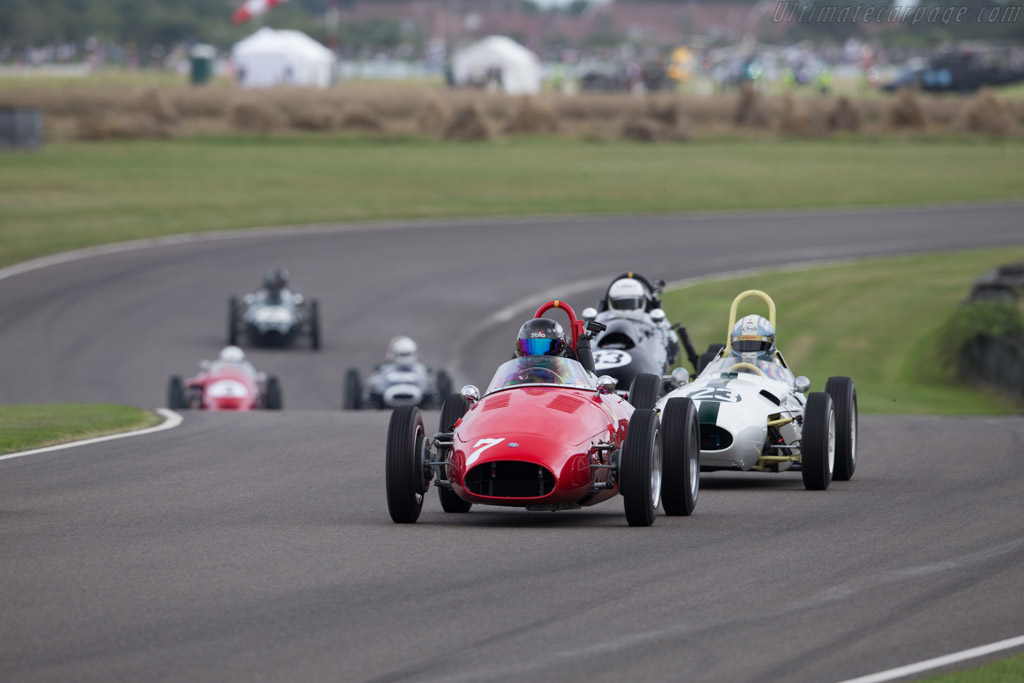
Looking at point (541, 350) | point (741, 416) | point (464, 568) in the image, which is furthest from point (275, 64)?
point (464, 568)

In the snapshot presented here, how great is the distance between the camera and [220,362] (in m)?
29.5

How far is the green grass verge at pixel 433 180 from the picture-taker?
52.9 m

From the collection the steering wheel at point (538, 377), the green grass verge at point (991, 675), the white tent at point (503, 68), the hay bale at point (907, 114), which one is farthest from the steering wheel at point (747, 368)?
the white tent at point (503, 68)

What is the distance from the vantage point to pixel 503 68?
103 meters

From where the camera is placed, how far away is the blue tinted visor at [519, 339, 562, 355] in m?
13.0

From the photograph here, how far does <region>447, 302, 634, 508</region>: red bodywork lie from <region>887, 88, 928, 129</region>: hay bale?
69486mm

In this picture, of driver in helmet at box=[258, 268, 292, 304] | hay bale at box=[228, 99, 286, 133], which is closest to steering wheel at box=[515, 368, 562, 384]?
driver in helmet at box=[258, 268, 292, 304]

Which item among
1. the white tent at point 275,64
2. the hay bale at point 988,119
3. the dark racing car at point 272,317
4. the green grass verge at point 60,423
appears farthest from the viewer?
the white tent at point 275,64

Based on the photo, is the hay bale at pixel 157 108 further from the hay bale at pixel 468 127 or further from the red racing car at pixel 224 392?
the red racing car at pixel 224 392

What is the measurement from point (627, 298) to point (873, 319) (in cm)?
1720

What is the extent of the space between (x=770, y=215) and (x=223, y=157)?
23367mm

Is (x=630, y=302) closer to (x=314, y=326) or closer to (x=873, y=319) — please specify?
(x=314, y=326)

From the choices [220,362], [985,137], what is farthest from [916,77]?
[220,362]

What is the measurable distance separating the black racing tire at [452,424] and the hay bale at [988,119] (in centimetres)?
6856
